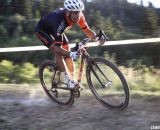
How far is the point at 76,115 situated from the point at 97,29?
1242 inches

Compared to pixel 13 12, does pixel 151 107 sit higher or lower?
Result: higher

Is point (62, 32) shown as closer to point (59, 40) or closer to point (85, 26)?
point (59, 40)

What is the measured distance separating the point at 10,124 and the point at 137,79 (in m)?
5.07

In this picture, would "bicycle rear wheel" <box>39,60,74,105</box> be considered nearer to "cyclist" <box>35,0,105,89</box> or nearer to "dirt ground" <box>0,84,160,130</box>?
"dirt ground" <box>0,84,160,130</box>

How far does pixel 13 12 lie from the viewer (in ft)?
142

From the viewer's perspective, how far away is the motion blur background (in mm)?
11841

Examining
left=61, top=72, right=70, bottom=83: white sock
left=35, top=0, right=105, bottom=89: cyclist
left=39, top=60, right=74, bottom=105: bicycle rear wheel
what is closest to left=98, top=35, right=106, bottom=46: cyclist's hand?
left=35, top=0, right=105, bottom=89: cyclist

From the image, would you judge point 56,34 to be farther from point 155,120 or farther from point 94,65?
point 155,120

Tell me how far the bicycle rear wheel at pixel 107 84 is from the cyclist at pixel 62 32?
31 centimetres

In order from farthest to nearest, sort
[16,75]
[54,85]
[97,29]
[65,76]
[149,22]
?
1. [149,22]
2. [97,29]
3. [16,75]
4. [54,85]
5. [65,76]

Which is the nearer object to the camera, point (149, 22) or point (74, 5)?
point (74, 5)

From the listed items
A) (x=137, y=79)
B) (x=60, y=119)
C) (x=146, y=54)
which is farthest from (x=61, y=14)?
(x=146, y=54)

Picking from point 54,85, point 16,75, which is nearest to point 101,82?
point 54,85

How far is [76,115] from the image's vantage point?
6.20m
